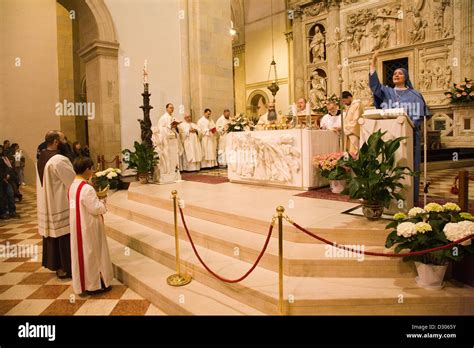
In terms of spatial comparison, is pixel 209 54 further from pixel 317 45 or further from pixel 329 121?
pixel 317 45

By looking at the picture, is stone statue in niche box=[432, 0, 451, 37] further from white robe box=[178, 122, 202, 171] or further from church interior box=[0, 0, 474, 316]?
white robe box=[178, 122, 202, 171]

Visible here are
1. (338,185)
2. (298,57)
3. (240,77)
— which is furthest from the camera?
(240,77)

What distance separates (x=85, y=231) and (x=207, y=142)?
701 centimetres

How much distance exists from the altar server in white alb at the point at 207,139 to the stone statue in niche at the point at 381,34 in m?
8.02

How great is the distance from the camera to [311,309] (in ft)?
9.58

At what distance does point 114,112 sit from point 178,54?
9.97 feet

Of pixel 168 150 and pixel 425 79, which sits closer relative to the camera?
pixel 168 150

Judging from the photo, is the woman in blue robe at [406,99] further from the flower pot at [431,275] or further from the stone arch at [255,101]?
the stone arch at [255,101]

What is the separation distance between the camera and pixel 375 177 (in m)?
3.71

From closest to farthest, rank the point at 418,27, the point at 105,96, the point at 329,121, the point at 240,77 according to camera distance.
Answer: the point at 329,121
the point at 105,96
the point at 418,27
the point at 240,77

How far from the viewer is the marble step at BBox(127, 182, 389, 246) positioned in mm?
3709

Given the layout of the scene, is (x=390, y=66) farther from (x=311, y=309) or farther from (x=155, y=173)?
(x=311, y=309)

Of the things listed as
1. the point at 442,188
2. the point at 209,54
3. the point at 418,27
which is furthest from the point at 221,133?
the point at 418,27

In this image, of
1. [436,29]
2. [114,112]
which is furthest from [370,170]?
[436,29]
